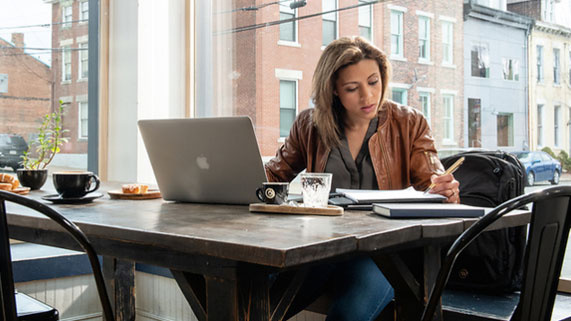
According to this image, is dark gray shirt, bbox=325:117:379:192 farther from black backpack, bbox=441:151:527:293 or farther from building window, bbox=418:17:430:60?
building window, bbox=418:17:430:60

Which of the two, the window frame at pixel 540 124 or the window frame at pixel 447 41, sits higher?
the window frame at pixel 447 41

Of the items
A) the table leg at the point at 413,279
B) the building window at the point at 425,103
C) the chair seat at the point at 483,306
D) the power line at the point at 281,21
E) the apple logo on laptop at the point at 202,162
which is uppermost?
the power line at the point at 281,21

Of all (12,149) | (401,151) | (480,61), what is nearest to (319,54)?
(480,61)

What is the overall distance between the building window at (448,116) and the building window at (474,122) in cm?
7

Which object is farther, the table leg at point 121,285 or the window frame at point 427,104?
the window frame at point 427,104

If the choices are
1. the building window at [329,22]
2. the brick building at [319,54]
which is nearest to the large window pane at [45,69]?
the brick building at [319,54]

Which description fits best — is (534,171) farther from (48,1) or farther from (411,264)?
(48,1)

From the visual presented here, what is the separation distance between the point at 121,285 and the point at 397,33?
5.35 ft

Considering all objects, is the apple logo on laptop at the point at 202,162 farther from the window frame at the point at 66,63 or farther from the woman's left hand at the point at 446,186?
the window frame at the point at 66,63

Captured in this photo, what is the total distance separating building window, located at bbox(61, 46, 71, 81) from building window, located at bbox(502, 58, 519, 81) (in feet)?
7.60

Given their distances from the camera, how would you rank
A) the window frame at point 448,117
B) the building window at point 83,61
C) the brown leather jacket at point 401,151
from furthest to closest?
the building window at point 83,61 < the window frame at point 448,117 < the brown leather jacket at point 401,151

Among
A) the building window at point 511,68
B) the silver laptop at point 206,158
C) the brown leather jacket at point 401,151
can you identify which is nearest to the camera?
the silver laptop at point 206,158

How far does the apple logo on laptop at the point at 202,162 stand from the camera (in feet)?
5.45

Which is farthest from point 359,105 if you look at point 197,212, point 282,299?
point 282,299
